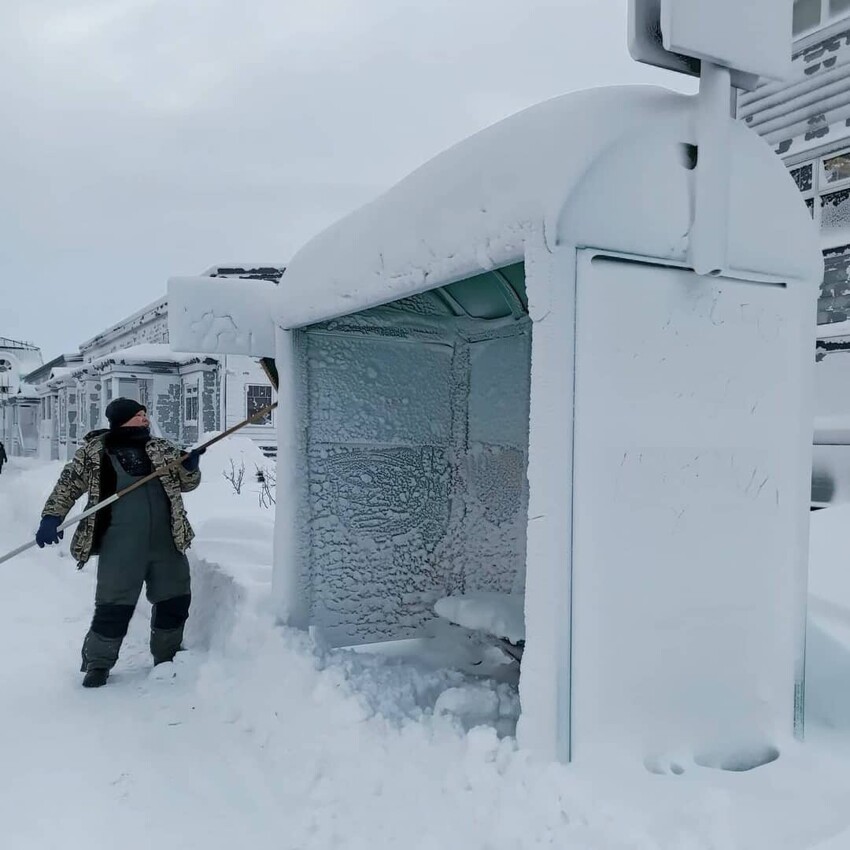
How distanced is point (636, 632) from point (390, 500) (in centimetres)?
220

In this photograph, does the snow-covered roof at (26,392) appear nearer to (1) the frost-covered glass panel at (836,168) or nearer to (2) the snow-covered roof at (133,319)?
(2) the snow-covered roof at (133,319)

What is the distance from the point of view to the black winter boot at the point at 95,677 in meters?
4.11

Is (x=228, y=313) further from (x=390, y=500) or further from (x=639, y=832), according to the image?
(x=639, y=832)

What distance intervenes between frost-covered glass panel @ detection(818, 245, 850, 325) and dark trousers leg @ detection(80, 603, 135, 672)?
19.5 ft

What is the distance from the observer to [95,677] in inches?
162

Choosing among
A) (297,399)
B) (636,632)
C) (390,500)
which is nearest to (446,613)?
(390,500)

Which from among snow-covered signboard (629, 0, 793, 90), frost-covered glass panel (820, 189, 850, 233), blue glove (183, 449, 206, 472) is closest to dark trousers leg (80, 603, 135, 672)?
blue glove (183, 449, 206, 472)

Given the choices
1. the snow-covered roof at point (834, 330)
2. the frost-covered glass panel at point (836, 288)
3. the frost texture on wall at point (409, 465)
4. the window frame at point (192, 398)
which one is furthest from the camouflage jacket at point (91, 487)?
the window frame at point (192, 398)

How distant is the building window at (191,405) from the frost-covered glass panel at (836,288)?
13364mm

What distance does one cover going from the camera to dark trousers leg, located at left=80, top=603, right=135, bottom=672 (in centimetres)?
414

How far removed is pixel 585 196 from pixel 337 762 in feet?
7.62

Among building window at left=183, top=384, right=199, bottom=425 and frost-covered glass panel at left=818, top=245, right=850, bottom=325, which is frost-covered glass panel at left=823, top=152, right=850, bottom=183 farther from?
building window at left=183, top=384, right=199, bottom=425

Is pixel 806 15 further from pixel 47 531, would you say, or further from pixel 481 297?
pixel 47 531

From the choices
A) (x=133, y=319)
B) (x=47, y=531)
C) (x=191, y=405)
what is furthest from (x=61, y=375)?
(x=47, y=531)
